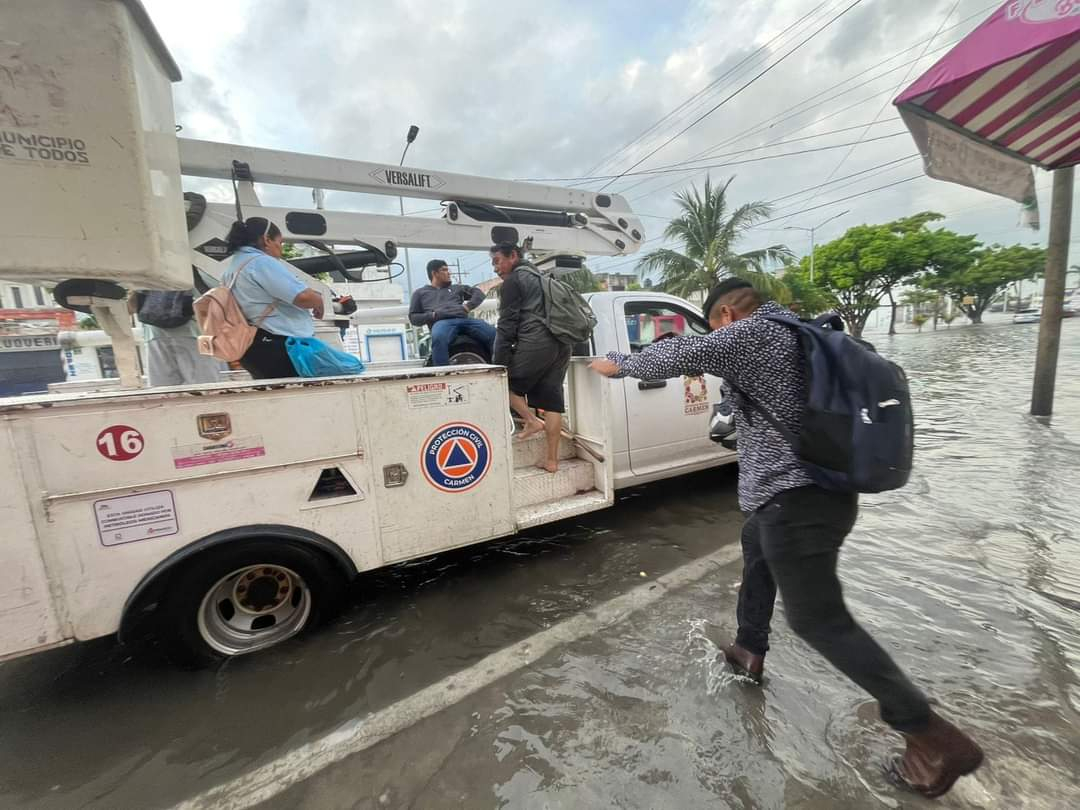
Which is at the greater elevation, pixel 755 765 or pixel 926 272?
pixel 926 272

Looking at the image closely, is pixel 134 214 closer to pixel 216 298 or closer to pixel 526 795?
pixel 216 298

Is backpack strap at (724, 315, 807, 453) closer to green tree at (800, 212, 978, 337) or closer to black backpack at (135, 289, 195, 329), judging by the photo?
black backpack at (135, 289, 195, 329)

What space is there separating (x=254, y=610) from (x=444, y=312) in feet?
9.06

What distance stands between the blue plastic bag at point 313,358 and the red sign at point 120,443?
977mm

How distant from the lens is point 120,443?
197 centimetres

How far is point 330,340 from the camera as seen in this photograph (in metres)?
5.19

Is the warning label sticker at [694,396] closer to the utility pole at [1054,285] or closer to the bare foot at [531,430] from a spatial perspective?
the bare foot at [531,430]

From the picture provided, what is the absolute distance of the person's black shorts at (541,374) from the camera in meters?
3.37

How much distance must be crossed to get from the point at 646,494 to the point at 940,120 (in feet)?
11.6

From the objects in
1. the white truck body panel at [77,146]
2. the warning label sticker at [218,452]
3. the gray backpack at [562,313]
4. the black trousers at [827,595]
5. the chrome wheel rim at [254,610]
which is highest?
the white truck body panel at [77,146]

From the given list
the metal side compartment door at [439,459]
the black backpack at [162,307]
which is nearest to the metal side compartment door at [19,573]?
the metal side compartment door at [439,459]

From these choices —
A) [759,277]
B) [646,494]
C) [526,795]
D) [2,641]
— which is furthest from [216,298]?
[759,277]

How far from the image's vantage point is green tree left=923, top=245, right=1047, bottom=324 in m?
35.9

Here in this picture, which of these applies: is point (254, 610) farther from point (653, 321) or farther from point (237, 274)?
point (653, 321)
